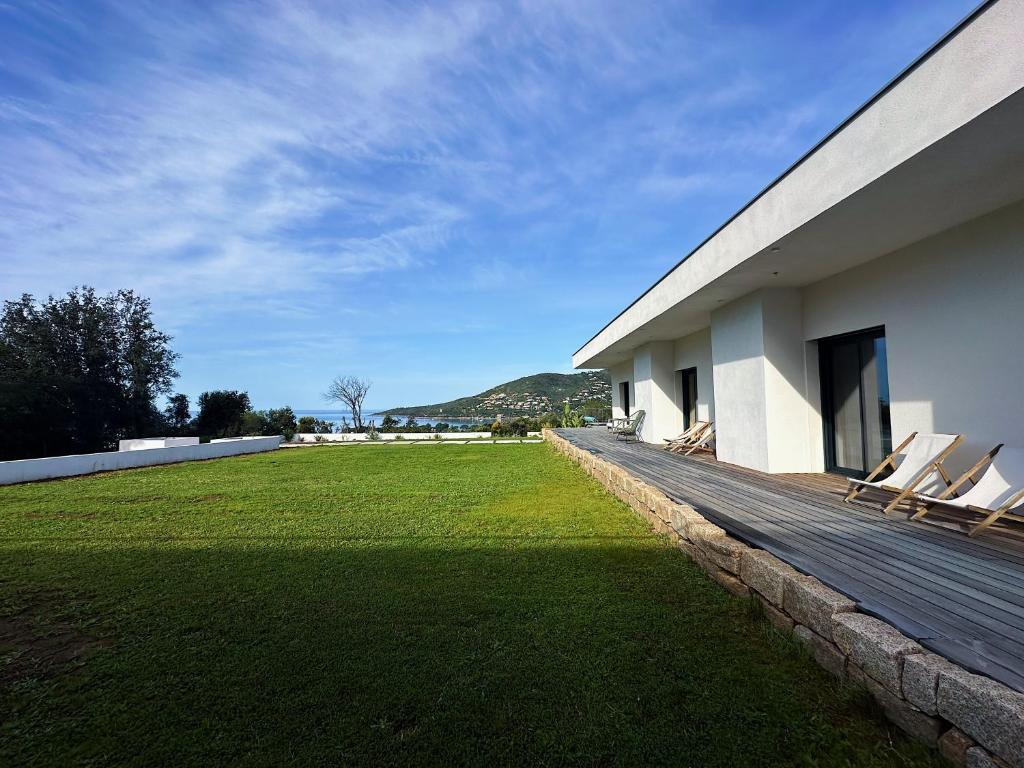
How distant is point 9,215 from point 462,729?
921 inches


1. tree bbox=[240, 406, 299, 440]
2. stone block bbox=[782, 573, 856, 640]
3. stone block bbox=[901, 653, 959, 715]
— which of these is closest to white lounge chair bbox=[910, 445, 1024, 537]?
stone block bbox=[782, 573, 856, 640]

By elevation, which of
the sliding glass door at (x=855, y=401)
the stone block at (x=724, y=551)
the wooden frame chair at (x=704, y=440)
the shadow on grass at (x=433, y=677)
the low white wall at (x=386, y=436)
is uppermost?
the sliding glass door at (x=855, y=401)

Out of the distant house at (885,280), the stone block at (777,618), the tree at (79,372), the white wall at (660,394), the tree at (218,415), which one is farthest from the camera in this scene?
the tree at (218,415)

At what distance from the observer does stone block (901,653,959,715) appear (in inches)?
77.1

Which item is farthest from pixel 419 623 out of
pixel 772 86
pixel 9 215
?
pixel 9 215

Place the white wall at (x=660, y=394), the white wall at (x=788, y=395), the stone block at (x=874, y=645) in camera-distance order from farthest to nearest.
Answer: the white wall at (x=660, y=394)
the white wall at (x=788, y=395)
the stone block at (x=874, y=645)

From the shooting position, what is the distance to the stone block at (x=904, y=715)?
200 centimetres

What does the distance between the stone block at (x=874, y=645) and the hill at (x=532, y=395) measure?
Answer: 31011 millimetres

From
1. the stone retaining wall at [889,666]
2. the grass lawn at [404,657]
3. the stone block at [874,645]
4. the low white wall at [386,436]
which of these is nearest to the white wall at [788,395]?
the grass lawn at [404,657]

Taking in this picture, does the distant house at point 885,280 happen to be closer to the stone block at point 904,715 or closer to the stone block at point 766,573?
the stone block at point 766,573

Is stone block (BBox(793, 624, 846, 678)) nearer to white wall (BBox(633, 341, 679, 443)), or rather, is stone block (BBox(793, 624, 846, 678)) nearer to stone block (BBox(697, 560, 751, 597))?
stone block (BBox(697, 560, 751, 597))

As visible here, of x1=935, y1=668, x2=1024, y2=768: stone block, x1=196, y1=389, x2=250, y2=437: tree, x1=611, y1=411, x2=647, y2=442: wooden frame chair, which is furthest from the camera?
x1=196, y1=389, x2=250, y2=437: tree

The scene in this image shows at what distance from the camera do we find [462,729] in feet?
7.49

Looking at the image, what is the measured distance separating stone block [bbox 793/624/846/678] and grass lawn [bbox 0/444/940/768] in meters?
0.07
